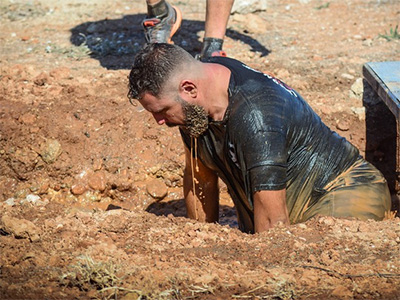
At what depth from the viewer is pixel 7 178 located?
550cm

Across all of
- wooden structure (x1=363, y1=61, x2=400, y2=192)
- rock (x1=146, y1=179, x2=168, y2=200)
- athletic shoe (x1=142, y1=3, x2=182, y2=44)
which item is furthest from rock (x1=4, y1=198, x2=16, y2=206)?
wooden structure (x1=363, y1=61, x2=400, y2=192)

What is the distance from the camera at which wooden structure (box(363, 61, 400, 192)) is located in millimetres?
4781

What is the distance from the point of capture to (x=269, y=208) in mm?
3365

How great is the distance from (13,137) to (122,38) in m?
2.34

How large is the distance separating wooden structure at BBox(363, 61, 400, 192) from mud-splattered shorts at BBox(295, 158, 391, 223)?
816mm

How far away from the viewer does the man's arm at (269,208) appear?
11.0 ft

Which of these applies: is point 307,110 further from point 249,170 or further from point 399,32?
point 399,32

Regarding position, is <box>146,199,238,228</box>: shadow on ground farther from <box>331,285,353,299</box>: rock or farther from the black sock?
<box>331,285,353,299</box>: rock

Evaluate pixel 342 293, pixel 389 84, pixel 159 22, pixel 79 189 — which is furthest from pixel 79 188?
pixel 342 293

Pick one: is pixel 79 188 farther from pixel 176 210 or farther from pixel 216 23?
pixel 216 23

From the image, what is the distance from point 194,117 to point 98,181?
2265 millimetres

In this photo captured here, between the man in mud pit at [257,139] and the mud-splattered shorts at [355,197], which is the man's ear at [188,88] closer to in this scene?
the man in mud pit at [257,139]

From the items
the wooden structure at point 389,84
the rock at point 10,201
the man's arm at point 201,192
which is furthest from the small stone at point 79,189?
the wooden structure at point 389,84

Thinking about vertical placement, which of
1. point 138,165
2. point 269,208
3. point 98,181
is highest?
point 269,208
